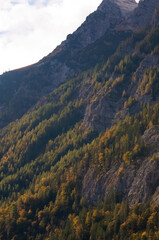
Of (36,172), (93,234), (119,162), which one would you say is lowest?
(93,234)

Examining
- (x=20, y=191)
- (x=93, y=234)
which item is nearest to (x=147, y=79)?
(x=20, y=191)

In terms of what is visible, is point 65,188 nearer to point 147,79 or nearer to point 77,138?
point 77,138

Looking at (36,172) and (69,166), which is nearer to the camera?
(69,166)

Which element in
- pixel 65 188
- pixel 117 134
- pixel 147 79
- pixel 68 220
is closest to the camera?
pixel 68 220

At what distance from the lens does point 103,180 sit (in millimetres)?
125938

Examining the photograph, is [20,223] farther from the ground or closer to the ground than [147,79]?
closer to the ground

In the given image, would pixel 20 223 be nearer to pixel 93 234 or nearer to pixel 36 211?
pixel 36 211

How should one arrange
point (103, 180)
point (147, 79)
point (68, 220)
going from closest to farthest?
point (68, 220) < point (103, 180) < point (147, 79)

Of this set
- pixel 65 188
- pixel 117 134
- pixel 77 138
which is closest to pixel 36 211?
pixel 65 188

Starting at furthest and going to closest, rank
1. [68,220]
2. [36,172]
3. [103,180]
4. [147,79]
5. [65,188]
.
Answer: [147,79]
[36,172]
[65,188]
[103,180]
[68,220]

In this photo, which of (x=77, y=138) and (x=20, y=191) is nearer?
(x=20, y=191)

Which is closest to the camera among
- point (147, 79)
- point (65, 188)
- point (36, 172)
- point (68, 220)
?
point (68, 220)

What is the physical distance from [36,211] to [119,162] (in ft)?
150

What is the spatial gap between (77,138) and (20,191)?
2003 inches
